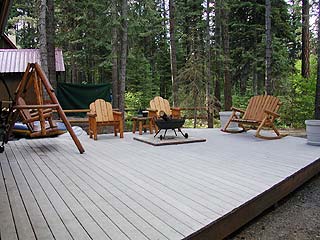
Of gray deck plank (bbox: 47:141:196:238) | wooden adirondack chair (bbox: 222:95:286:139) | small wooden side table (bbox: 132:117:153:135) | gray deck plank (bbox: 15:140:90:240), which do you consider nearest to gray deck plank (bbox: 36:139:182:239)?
gray deck plank (bbox: 47:141:196:238)

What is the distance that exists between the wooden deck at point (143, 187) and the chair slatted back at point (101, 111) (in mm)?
887

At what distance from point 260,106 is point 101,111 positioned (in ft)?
11.1

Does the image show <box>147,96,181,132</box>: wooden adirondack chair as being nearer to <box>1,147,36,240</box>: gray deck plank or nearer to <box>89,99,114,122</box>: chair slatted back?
<box>89,99,114,122</box>: chair slatted back

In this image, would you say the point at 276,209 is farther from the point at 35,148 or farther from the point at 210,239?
the point at 35,148

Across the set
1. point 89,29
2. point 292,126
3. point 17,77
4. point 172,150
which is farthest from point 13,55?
point 292,126

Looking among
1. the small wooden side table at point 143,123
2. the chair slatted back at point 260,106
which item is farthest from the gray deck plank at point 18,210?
the chair slatted back at point 260,106

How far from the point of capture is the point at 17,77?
38.1ft

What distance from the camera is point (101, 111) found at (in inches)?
243

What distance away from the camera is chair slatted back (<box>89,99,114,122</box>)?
6094 mm

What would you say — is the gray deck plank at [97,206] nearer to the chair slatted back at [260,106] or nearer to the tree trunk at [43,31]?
the chair slatted back at [260,106]

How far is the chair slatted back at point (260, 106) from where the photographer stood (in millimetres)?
6164

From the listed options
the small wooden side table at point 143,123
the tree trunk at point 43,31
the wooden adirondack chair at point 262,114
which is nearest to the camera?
the wooden adirondack chair at point 262,114

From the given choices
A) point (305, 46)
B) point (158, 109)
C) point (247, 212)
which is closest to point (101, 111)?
point (158, 109)

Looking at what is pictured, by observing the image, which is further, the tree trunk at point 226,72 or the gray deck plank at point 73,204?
the tree trunk at point 226,72
